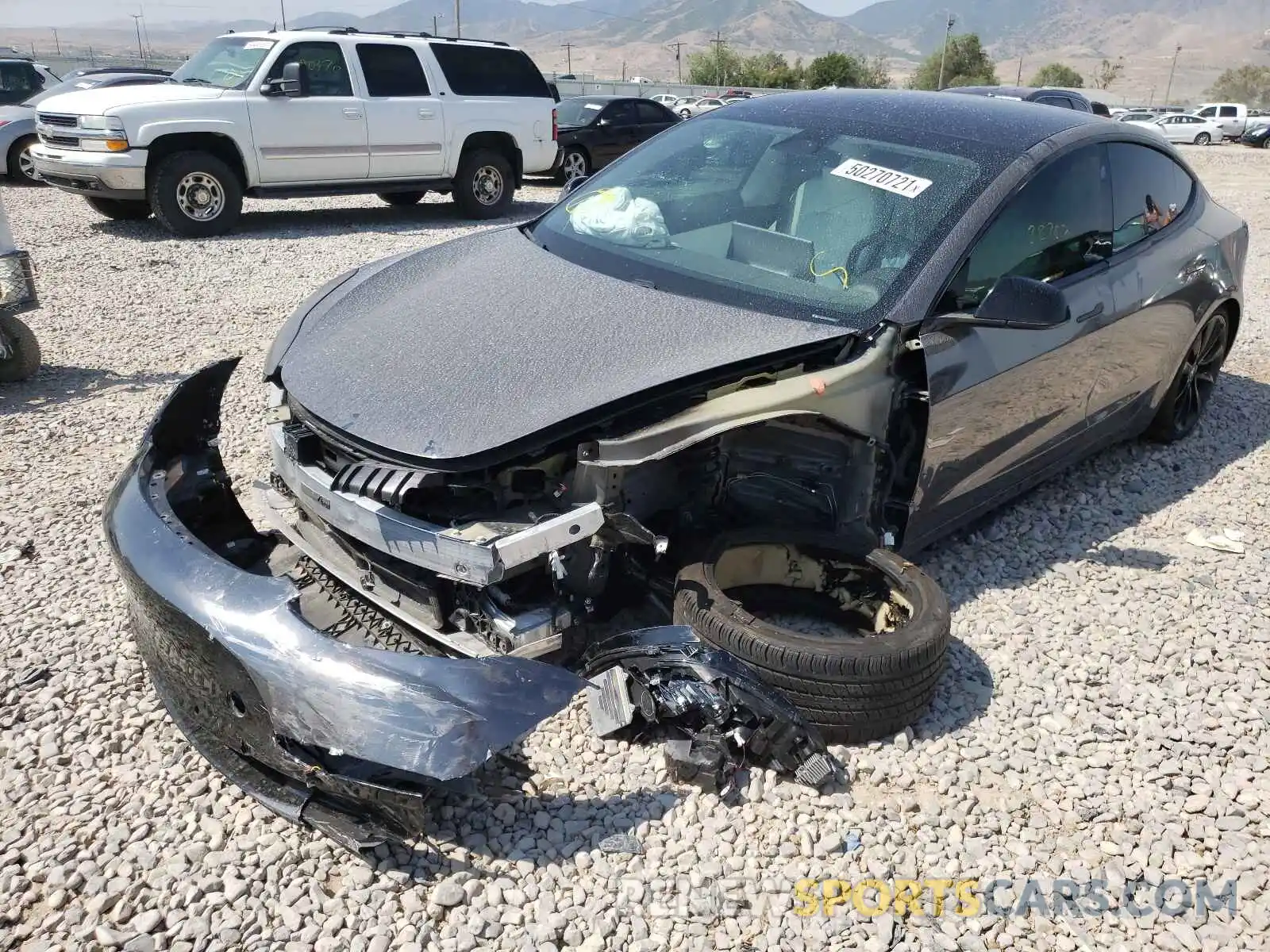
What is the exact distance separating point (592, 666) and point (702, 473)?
0.69 metres

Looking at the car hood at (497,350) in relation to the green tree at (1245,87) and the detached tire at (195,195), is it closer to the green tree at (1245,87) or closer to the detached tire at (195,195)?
the detached tire at (195,195)

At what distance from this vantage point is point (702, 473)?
3.09m

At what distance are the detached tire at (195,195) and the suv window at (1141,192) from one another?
8561 millimetres

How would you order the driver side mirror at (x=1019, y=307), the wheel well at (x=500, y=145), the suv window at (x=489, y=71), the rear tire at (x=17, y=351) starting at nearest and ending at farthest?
the driver side mirror at (x=1019, y=307) → the rear tire at (x=17, y=351) → the suv window at (x=489, y=71) → the wheel well at (x=500, y=145)

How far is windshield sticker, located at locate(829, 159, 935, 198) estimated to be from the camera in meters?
3.50

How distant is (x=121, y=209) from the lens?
10.5 m

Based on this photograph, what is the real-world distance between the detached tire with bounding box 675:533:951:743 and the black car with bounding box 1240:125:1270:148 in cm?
3952

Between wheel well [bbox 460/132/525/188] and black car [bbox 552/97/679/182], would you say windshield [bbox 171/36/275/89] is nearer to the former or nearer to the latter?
wheel well [bbox 460/132/525/188]

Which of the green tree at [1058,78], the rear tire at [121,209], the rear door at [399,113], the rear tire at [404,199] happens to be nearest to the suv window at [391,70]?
the rear door at [399,113]

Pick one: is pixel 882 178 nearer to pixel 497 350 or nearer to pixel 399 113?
pixel 497 350

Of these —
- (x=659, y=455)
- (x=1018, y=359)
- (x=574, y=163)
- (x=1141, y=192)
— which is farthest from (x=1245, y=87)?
(x=659, y=455)

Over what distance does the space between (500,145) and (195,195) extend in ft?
11.9

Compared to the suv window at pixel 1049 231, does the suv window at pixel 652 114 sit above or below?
below

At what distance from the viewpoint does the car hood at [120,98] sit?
369 inches
